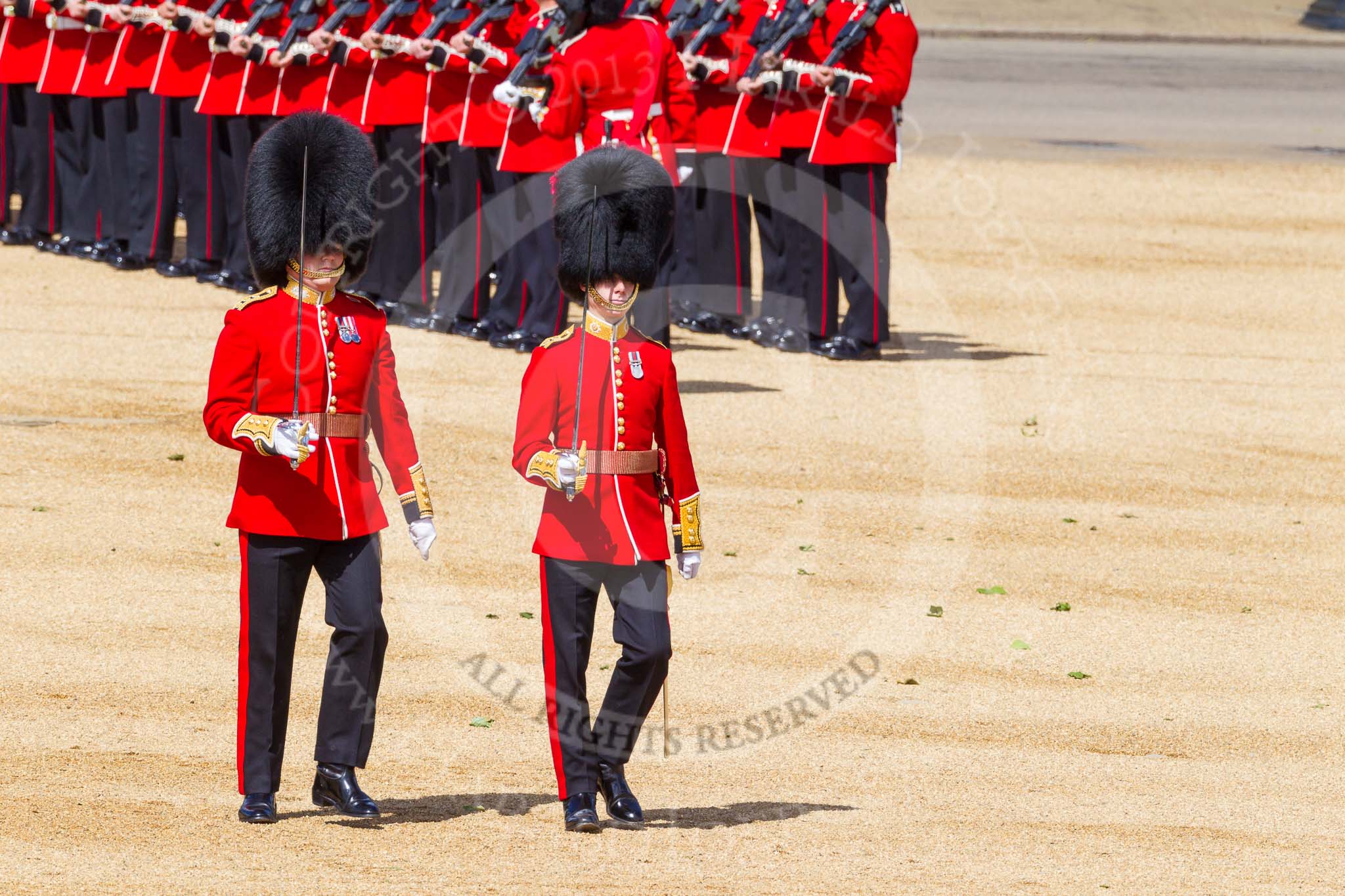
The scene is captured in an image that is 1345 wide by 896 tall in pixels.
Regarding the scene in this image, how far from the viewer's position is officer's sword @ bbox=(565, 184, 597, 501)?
470cm

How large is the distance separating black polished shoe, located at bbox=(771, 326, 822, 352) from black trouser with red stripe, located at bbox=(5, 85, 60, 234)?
14.8 ft

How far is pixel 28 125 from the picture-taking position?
1309 centimetres

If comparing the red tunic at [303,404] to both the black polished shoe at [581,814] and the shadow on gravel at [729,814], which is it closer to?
the black polished shoe at [581,814]

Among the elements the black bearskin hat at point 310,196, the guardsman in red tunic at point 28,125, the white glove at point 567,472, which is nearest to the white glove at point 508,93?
the guardsman in red tunic at point 28,125

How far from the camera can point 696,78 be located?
1141 centimetres

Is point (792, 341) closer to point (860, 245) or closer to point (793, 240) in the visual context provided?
point (793, 240)

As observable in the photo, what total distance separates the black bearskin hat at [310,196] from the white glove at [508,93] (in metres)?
4.97

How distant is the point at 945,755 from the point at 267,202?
2.10 m

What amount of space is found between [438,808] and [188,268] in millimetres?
7768

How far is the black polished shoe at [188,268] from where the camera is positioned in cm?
1219

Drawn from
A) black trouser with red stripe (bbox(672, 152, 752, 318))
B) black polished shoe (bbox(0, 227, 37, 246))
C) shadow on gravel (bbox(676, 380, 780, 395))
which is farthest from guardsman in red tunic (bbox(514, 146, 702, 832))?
black polished shoe (bbox(0, 227, 37, 246))

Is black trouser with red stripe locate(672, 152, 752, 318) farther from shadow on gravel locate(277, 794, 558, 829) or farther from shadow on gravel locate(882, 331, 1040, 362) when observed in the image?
shadow on gravel locate(277, 794, 558, 829)

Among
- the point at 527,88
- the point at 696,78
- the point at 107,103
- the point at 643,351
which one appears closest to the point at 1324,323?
the point at 696,78

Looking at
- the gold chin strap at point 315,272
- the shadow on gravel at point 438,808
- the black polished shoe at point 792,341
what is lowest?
the shadow on gravel at point 438,808
